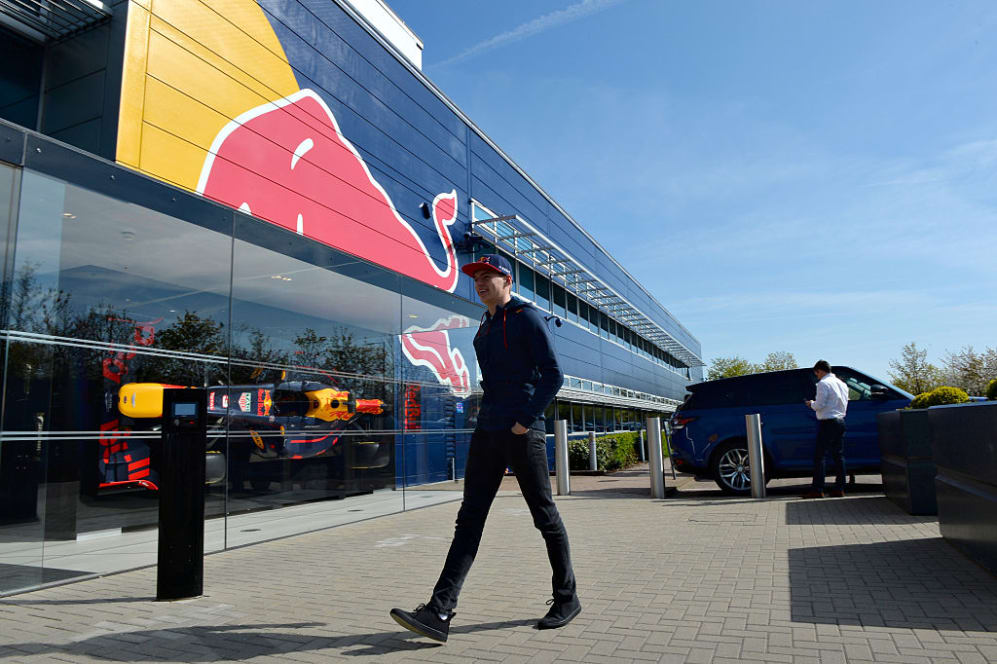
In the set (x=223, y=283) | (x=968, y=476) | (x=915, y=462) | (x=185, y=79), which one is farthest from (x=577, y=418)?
(x=968, y=476)

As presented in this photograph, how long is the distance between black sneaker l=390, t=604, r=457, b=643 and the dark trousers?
7.10 m

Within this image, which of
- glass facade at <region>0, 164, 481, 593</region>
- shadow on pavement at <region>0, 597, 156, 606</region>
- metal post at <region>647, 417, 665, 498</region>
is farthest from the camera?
metal post at <region>647, 417, 665, 498</region>

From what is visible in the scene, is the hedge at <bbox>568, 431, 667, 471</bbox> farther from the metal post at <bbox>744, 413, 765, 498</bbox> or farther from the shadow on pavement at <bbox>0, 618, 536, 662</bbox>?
the shadow on pavement at <bbox>0, 618, 536, 662</bbox>

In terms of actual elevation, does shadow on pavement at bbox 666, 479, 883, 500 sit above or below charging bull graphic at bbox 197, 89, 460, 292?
below

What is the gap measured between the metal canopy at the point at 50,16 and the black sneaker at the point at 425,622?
794 cm

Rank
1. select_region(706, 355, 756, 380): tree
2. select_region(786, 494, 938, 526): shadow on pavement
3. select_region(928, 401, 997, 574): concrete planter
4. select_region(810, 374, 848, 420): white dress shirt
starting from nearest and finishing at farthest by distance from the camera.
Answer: select_region(928, 401, 997, 574): concrete planter → select_region(786, 494, 938, 526): shadow on pavement → select_region(810, 374, 848, 420): white dress shirt → select_region(706, 355, 756, 380): tree

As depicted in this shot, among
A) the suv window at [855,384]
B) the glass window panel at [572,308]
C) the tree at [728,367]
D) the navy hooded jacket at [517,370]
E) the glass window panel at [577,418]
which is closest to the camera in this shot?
the navy hooded jacket at [517,370]

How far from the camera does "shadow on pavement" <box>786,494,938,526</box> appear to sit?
6895 millimetres

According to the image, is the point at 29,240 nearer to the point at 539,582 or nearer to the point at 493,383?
the point at 493,383

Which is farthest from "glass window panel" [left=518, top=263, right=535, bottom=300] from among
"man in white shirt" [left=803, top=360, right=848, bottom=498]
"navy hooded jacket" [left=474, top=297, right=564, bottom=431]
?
"navy hooded jacket" [left=474, top=297, right=564, bottom=431]

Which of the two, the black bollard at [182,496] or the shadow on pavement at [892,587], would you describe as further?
the black bollard at [182,496]

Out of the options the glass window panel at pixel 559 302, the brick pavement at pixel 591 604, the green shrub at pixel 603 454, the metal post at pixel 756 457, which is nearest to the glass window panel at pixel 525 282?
the glass window panel at pixel 559 302

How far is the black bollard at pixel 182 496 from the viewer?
450cm

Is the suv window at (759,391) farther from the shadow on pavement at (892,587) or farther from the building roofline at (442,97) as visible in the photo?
the building roofline at (442,97)
